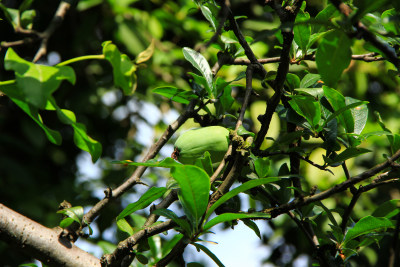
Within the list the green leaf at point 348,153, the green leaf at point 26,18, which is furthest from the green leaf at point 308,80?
the green leaf at point 26,18

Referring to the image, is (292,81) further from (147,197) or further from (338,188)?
(147,197)

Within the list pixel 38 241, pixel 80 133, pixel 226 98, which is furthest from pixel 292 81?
pixel 38 241

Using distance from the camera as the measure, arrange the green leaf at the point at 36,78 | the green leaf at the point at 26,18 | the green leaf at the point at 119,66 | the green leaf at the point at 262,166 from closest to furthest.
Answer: the green leaf at the point at 36,78 → the green leaf at the point at 119,66 → the green leaf at the point at 262,166 → the green leaf at the point at 26,18

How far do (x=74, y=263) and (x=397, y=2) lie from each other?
0.62 metres

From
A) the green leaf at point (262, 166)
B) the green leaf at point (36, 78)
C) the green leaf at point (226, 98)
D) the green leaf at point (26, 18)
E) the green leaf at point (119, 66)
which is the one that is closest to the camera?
the green leaf at point (36, 78)

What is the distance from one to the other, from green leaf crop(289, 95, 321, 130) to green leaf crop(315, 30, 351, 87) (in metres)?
0.12

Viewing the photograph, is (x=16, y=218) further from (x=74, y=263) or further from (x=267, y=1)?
(x=267, y=1)

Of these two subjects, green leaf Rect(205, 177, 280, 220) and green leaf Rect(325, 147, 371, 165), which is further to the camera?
green leaf Rect(325, 147, 371, 165)

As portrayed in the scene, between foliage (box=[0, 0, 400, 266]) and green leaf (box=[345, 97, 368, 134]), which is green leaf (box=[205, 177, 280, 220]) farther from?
green leaf (box=[345, 97, 368, 134])

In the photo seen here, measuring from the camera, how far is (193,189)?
587 mm

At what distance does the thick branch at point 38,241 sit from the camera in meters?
0.67

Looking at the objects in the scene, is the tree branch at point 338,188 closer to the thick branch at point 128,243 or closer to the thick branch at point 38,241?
the thick branch at point 128,243

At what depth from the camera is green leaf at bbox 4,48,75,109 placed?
48cm

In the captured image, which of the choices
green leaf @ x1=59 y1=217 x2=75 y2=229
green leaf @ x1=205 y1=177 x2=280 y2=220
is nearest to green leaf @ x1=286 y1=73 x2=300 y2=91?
green leaf @ x1=205 y1=177 x2=280 y2=220
